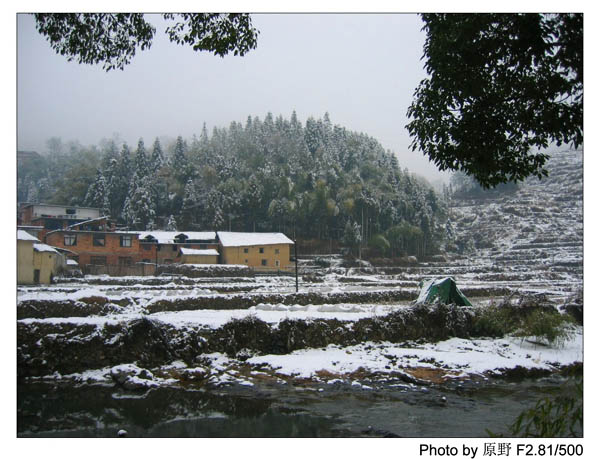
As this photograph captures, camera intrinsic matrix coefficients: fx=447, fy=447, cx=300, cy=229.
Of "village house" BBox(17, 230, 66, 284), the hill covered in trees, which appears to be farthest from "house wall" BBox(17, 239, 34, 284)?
the hill covered in trees

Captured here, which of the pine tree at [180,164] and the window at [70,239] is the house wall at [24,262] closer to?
the window at [70,239]

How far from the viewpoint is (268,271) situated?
25.1 ft

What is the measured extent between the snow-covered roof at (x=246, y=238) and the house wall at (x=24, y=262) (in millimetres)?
2700

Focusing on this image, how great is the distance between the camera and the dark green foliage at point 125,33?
4.84 m

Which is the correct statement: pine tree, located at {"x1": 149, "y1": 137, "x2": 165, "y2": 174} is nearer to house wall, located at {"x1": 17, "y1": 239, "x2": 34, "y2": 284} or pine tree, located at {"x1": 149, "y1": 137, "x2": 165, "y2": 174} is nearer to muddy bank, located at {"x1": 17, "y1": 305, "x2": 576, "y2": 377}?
house wall, located at {"x1": 17, "y1": 239, "x2": 34, "y2": 284}

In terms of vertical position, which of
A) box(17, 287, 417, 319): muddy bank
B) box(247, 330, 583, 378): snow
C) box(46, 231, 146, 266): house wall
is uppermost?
box(46, 231, 146, 266): house wall

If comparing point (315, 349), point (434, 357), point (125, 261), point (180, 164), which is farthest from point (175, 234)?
point (434, 357)

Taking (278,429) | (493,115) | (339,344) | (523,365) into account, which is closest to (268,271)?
(339,344)

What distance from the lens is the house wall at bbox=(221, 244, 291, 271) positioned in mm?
7357

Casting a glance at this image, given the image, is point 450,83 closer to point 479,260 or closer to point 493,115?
point 493,115

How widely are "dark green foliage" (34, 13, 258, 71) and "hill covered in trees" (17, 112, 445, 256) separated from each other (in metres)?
1.62

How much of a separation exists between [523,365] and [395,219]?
2.91 m

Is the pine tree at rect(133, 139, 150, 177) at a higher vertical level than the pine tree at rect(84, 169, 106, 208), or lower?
higher

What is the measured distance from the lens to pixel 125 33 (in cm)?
511
